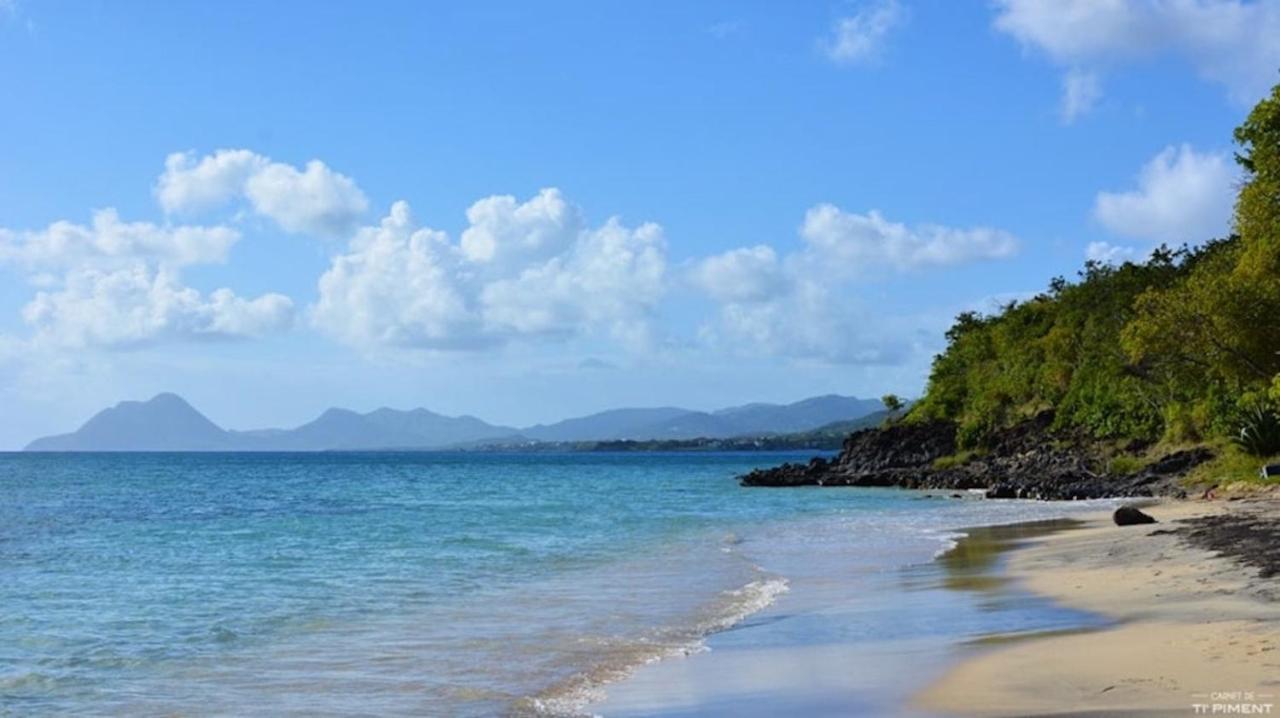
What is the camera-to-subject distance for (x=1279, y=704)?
30.3 feet

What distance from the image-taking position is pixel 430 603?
20.4 metres

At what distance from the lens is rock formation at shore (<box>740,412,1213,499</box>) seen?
48.1 meters

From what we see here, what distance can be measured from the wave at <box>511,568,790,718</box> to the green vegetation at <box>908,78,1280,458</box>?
435 inches

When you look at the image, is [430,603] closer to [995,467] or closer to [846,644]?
[846,644]

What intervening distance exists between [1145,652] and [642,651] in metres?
5.85

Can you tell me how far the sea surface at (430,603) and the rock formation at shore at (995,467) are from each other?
598 cm

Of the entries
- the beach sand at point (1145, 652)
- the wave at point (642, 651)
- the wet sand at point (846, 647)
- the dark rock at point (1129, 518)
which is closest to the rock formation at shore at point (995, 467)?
the dark rock at point (1129, 518)

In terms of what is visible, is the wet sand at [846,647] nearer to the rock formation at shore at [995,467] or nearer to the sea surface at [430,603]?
the sea surface at [430,603]

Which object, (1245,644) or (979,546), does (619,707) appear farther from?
(979,546)

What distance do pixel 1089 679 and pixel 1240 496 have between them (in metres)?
27.3

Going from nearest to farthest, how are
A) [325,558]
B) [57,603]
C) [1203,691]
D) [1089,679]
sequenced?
[1203,691] → [1089,679] → [57,603] → [325,558]

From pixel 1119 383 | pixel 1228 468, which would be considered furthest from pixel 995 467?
pixel 1228 468

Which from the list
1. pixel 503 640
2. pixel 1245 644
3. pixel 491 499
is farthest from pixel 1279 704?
pixel 491 499

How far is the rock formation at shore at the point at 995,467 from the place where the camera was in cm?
4812
